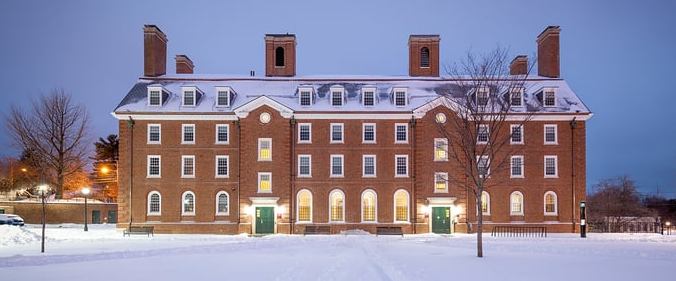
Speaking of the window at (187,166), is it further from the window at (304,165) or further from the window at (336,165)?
the window at (336,165)

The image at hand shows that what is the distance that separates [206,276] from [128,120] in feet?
104

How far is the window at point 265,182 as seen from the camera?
1922 inches

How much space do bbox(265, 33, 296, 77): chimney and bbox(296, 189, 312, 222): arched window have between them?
10.1 m

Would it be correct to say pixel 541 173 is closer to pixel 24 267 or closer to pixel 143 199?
pixel 143 199

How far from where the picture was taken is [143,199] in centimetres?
4931

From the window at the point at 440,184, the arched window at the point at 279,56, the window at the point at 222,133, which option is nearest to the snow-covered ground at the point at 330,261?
the window at the point at 440,184

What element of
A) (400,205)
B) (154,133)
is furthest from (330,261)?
(154,133)

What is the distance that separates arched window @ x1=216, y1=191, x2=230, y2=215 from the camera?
4947 cm

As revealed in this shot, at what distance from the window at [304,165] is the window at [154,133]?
10.5 metres

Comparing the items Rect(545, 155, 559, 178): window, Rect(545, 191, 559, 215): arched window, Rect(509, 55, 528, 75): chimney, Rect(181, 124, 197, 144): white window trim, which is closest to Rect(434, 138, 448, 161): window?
Rect(545, 155, 559, 178): window

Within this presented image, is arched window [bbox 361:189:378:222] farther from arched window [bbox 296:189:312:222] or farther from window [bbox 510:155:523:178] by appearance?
window [bbox 510:155:523:178]

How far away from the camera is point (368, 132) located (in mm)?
50000

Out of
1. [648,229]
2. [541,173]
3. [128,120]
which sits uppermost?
[128,120]

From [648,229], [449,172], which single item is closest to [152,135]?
[449,172]
